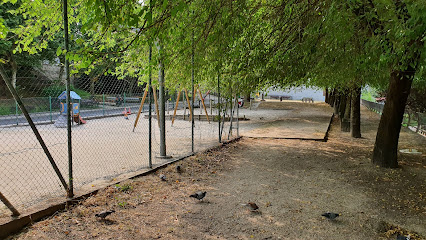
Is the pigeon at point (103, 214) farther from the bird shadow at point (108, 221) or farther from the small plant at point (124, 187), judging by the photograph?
the small plant at point (124, 187)

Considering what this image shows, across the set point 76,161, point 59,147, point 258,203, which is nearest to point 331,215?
point 258,203

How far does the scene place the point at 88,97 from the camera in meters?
21.9

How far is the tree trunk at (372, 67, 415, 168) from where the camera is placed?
24.8ft

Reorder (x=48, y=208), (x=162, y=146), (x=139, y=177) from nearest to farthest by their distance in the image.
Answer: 1. (x=48, y=208)
2. (x=139, y=177)
3. (x=162, y=146)

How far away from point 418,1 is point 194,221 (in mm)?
3858

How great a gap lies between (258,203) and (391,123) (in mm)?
4504

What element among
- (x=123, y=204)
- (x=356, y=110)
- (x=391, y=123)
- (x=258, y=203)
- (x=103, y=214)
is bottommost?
(x=258, y=203)

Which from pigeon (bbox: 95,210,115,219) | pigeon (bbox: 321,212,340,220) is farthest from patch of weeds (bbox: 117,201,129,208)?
pigeon (bbox: 321,212,340,220)

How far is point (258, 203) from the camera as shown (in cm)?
538

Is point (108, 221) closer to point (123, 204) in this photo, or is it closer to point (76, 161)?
point (123, 204)

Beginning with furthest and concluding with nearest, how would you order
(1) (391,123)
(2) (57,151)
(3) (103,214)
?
(2) (57,151) < (1) (391,123) < (3) (103,214)

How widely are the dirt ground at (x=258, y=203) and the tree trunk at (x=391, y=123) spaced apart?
14.2 inches

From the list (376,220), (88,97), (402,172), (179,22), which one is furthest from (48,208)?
(88,97)

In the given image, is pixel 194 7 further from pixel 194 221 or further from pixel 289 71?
pixel 194 221
